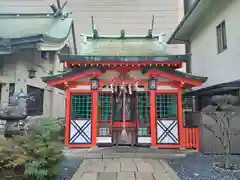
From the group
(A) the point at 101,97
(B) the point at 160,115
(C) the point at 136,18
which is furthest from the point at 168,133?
(C) the point at 136,18

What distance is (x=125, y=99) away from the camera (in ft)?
27.7

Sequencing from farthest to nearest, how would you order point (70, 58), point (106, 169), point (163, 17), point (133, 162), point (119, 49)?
point (163, 17) → point (119, 49) → point (70, 58) → point (133, 162) → point (106, 169)

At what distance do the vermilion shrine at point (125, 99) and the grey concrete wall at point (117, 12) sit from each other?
426 inches

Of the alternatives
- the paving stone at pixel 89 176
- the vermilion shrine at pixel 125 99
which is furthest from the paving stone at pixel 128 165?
the vermilion shrine at pixel 125 99

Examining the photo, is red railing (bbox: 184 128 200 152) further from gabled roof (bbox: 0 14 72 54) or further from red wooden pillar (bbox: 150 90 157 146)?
gabled roof (bbox: 0 14 72 54)

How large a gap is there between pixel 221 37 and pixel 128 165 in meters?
6.63

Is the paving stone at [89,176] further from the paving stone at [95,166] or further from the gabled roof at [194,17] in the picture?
the gabled roof at [194,17]

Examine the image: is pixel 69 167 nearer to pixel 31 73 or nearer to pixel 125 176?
pixel 125 176

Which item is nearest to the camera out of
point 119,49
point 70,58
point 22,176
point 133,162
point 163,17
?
point 22,176

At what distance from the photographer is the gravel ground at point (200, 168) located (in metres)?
5.28

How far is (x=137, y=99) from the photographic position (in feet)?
26.9

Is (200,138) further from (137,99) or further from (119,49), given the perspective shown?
(119,49)

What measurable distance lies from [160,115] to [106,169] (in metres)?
3.12

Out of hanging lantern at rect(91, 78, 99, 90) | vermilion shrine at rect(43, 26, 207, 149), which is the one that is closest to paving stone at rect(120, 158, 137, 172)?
→ vermilion shrine at rect(43, 26, 207, 149)
